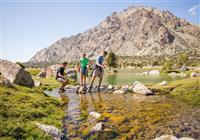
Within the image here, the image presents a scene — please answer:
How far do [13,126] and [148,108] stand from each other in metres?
9.01

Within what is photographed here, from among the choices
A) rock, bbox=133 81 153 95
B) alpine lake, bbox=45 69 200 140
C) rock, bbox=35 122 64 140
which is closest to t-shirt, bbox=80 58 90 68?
rock, bbox=133 81 153 95

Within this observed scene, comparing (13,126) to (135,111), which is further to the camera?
(135,111)

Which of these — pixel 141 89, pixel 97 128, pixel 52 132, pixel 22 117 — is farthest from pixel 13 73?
pixel 97 128

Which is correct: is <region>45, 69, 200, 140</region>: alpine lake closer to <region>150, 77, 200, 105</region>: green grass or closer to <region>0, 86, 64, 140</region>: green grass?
<region>0, 86, 64, 140</region>: green grass

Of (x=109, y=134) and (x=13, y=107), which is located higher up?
(x=13, y=107)

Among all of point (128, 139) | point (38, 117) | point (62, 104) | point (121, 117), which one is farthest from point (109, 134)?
point (62, 104)

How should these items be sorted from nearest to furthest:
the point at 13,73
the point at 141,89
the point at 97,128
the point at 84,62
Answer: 1. the point at 97,128
2. the point at 13,73
3. the point at 141,89
4. the point at 84,62

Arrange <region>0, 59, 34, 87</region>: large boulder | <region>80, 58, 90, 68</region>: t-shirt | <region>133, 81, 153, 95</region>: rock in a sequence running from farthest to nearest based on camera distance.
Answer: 1. <region>80, 58, 90, 68</region>: t-shirt
2. <region>133, 81, 153, 95</region>: rock
3. <region>0, 59, 34, 87</region>: large boulder

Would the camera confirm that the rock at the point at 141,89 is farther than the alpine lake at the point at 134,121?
Yes

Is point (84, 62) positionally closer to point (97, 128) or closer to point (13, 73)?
point (13, 73)

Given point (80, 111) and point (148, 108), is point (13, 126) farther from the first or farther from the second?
point (148, 108)

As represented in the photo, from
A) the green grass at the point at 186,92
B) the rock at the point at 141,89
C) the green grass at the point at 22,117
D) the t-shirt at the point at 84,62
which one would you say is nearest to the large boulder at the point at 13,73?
the t-shirt at the point at 84,62

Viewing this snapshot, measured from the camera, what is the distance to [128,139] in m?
10.1

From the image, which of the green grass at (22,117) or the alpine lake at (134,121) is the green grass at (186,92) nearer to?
the alpine lake at (134,121)
